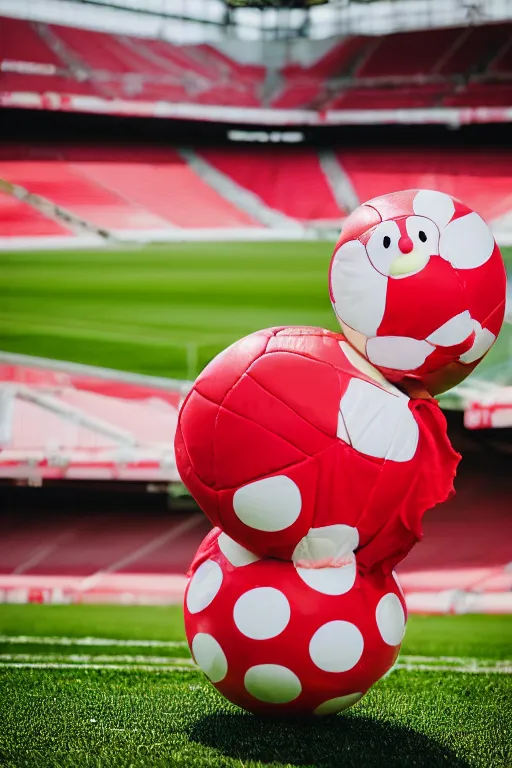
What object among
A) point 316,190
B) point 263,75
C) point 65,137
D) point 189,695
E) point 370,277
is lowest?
point 189,695

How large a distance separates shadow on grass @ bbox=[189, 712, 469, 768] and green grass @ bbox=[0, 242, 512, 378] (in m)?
5.22

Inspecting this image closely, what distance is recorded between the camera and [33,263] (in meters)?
8.87

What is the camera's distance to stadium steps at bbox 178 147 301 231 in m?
9.34

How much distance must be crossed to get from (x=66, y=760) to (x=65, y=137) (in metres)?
8.78

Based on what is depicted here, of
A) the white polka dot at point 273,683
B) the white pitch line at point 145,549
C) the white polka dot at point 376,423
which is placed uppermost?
the white polka dot at point 376,423

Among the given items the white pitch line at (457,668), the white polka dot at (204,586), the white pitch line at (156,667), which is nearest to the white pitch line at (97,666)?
the white pitch line at (156,667)

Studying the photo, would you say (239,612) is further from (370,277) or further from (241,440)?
(370,277)

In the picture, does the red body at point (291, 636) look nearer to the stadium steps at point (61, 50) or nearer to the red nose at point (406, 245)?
the red nose at point (406, 245)

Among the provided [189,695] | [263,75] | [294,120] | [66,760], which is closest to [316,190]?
[294,120]

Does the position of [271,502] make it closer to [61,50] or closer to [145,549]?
[145,549]

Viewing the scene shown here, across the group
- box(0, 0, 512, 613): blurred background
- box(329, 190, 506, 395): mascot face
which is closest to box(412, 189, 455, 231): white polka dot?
box(329, 190, 506, 395): mascot face

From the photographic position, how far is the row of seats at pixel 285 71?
983 cm

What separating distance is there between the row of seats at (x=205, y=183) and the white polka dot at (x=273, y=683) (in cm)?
693

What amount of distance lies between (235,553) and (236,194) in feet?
24.1
